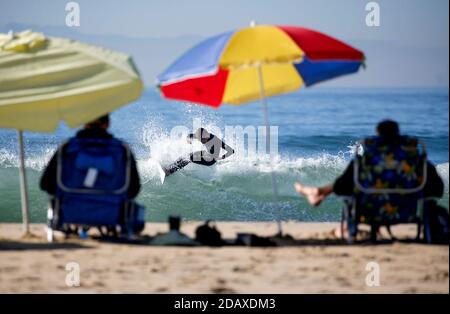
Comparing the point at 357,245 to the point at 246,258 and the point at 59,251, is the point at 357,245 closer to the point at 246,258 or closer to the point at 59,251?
the point at 246,258

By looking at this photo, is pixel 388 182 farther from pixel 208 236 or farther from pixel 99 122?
pixel 99 122

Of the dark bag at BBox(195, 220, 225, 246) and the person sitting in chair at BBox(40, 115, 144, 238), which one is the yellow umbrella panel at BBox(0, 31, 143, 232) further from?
the dark bag at BBox(195, 220, 225, 246)

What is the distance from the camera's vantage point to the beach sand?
6895mm

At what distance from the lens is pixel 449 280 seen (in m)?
7.14

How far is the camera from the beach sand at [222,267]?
271 inches

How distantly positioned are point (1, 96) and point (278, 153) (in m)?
17.5

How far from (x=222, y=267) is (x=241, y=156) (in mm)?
15376

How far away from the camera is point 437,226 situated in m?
8.16

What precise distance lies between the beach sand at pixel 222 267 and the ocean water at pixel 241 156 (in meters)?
1.27

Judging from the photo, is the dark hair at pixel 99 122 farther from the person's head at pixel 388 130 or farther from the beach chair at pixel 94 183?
the person's head at pixel 388 130

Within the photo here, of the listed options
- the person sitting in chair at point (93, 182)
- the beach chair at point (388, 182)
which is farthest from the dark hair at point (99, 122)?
the beach chair at point (388, 182)

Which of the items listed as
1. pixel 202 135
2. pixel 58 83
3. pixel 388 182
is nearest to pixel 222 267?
pixel 388 182

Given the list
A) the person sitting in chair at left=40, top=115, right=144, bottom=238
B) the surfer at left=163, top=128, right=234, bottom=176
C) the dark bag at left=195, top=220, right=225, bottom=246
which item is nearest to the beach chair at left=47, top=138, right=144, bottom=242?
the person sitting in chair at left=40, top=115, right=144, bottom=238

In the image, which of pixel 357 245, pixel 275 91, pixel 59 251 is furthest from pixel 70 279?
pixel 275 91
